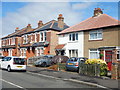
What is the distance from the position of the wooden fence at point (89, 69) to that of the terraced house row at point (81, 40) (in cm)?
353

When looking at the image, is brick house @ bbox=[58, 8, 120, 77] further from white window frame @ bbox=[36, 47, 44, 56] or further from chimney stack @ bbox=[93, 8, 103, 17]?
white window frame @ bbox=[36, 47, 44, 56]

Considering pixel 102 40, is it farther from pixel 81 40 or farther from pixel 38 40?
pixel 38 40

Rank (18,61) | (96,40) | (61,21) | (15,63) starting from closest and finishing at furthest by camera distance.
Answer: (15,63) → (18,61) → (96,40) → (61,21)

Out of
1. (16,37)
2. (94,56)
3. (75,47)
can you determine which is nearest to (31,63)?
(75,47)

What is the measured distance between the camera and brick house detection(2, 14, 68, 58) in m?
28.4

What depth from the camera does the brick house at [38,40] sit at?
28.4 meters

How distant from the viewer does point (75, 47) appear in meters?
23.5

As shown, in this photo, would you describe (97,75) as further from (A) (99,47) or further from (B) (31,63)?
(B) (31,63)

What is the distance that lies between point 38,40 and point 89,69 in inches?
726

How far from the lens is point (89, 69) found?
13.6 meters

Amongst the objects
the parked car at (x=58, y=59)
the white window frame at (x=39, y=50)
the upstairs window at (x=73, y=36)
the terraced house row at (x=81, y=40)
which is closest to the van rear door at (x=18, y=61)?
the parked car at (x=58, y=59)

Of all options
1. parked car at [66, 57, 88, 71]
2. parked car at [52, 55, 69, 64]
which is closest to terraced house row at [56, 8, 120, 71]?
parked car at [52, 55, 69, 64]

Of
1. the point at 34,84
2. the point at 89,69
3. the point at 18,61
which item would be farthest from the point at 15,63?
the point at 89,69

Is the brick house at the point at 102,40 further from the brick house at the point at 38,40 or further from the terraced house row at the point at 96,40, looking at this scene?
the brick house at the point at 38,40
